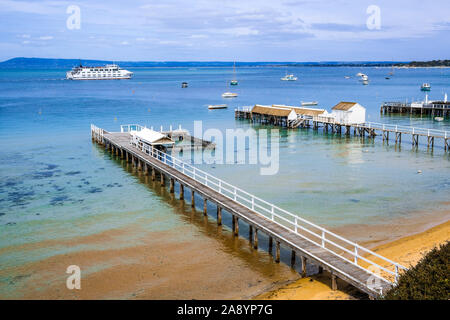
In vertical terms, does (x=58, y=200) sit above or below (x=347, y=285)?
above

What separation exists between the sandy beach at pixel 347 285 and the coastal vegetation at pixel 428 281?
8.87 feet

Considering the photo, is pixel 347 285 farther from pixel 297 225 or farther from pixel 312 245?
pixel 297 225

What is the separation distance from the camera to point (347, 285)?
47.4 ft

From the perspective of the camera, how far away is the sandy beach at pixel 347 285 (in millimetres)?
13961

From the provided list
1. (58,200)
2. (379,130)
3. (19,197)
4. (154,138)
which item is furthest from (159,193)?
(379,130)

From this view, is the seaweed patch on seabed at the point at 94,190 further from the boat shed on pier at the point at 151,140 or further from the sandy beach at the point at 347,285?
the sandy beach at the point at 347,285

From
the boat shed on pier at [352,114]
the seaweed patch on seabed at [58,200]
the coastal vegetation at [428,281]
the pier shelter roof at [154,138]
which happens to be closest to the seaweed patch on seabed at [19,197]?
the seaweed patch on seabed at [58,200]

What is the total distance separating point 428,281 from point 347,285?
4564 millimetres

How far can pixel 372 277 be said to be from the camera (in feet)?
43.8

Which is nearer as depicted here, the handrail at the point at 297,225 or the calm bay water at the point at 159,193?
the handrail at the point at 297,225

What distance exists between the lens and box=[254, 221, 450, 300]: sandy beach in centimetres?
1396

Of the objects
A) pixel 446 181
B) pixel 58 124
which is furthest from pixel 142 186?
pixel 58 124

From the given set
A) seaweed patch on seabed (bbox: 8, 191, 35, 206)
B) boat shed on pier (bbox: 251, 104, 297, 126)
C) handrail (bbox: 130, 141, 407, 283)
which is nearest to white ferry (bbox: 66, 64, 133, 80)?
boat shed on pier (bbox: 251, 104, 297, 126)
